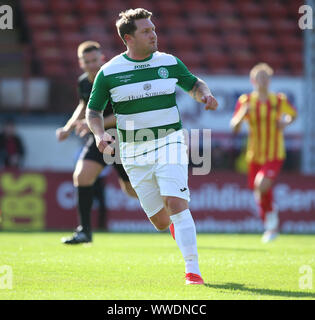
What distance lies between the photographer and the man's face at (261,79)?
11.2 m

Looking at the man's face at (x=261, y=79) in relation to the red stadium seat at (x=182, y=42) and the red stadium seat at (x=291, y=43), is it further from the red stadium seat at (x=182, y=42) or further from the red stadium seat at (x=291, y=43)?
the red stadium seat at (x=291, y=43)

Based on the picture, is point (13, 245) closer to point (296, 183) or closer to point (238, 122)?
point (238, 122)

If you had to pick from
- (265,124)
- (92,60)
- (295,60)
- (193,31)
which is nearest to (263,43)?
(295,60)

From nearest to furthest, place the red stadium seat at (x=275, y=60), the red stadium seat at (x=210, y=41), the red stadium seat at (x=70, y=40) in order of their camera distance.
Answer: the red stadium seat at (x=70, y=40)
the red stadium seat at (x=275, y=60)
the red stadium seat at (x=210, y=41)

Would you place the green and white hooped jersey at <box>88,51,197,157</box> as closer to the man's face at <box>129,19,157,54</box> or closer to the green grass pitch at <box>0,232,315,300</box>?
the man's face at <box>129,19,157,54</box>

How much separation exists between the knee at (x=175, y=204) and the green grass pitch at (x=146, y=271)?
54 cm

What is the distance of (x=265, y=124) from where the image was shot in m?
11.6

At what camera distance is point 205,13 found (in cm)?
1939

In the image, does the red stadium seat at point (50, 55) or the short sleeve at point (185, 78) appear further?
the red stadium seat at point (50, 55)

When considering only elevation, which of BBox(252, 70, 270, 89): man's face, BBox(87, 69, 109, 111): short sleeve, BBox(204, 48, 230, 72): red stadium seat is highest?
BBox(204, 48, 230, 72): red stadium seat

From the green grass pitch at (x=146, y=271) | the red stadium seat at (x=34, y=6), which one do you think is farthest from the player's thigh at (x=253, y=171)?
the red stadium seat at (x=34, y=6)

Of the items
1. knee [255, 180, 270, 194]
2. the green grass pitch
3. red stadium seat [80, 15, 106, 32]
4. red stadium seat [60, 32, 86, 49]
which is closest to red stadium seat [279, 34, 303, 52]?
red stadium seat [80, 15, 106, 32]

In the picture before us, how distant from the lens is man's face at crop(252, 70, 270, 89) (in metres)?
11.2

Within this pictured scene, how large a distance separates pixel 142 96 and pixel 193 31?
1326 centimetres
